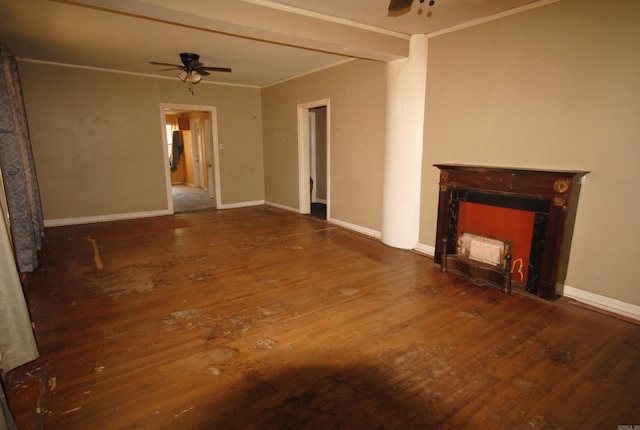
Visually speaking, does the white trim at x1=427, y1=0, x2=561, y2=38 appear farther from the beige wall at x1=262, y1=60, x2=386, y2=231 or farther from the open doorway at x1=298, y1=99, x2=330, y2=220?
the open doorway at x1=298, y1=99, x2=330, y2=220

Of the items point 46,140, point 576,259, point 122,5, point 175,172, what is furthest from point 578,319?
point 175,172

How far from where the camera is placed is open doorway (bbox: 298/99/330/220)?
6.68m

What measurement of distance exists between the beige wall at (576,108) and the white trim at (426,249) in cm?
124

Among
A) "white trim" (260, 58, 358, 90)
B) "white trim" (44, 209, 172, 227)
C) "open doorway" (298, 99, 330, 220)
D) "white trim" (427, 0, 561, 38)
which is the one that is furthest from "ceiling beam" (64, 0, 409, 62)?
"white trim" (44, 209, 172, 227)

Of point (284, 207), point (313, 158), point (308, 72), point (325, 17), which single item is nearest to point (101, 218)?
point (284, 207)

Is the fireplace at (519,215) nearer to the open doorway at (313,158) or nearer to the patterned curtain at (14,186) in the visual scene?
the open doorway at (313,158)

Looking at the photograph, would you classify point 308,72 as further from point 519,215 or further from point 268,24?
point 519,215

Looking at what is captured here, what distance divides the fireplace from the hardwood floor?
29 centimetres

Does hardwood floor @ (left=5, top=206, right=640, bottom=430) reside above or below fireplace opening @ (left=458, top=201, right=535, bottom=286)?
below

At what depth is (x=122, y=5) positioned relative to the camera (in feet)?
8.63

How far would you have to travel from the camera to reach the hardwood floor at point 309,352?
71.4 inches

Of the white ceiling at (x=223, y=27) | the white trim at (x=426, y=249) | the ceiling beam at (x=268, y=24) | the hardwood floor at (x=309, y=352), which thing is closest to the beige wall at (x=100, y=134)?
the white ceiling at (x=223, y=27)

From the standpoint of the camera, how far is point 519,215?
11.0ft

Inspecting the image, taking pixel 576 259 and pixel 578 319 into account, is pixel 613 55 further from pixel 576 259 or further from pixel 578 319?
pixel 578 319
